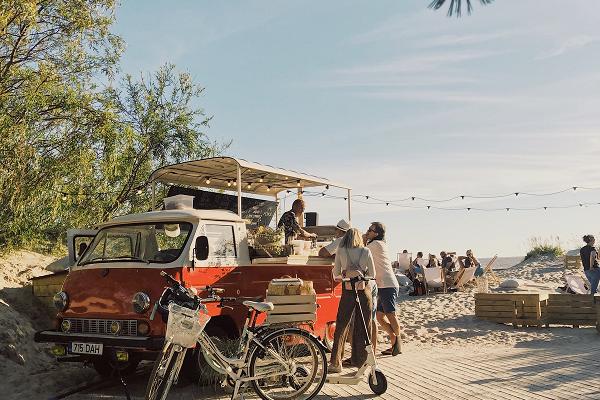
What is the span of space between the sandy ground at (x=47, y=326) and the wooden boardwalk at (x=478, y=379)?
711 mm

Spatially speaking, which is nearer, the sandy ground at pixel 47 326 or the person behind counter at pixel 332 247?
the sandy ground at pixel 47 326

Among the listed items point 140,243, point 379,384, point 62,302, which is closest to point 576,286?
point 379,384

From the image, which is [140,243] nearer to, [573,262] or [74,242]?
[74,242]

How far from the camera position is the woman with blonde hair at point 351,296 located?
7.18 metres

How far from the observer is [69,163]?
13.1 metres

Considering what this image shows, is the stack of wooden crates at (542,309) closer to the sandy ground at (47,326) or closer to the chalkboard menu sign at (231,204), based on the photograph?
the sandy ground at (47,326)

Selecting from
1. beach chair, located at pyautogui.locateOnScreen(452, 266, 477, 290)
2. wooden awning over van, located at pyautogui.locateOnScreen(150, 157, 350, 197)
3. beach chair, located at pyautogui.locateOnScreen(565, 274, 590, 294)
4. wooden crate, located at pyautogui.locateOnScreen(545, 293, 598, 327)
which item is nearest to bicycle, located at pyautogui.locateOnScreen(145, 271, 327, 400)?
wooden awning over van, located at pyautogui.locateOnScreen(150, 157, 350, 197)

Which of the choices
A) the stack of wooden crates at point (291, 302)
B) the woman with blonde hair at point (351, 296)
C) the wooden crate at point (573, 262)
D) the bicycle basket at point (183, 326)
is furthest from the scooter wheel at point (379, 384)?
the wooden crate at point (573, 262)

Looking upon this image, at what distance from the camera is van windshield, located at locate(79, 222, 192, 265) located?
7.22 meters

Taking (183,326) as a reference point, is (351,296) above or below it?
above

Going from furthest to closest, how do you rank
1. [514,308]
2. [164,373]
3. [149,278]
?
[514,308], [149,278], [164,373]

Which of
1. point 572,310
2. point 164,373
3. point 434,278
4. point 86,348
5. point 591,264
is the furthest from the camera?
point 434,278

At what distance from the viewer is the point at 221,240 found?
7.69 meters

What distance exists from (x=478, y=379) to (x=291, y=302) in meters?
2.52
